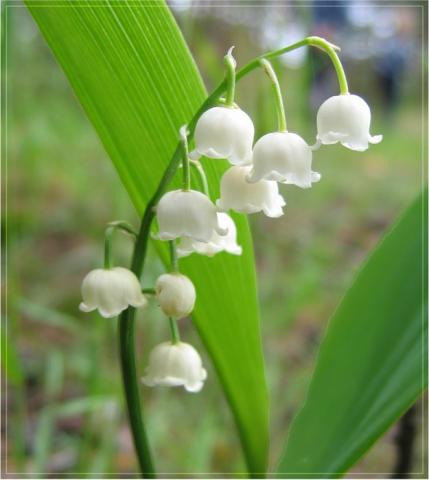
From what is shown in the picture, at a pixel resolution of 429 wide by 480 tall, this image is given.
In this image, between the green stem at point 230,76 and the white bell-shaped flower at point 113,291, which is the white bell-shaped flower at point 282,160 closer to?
the green stem at point 230,76

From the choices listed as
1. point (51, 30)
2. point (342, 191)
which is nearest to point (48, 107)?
point (342, 191)

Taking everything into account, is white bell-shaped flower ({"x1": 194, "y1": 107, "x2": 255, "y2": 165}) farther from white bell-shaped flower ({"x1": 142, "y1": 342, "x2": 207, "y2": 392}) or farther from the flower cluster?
white bell-shaped flower ({"x1": 142, "y1": 342, "x2": 207, "y2": 392})

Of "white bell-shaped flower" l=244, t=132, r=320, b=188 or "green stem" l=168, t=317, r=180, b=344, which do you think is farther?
"green stem" l=168, t=317, r=180, b=344

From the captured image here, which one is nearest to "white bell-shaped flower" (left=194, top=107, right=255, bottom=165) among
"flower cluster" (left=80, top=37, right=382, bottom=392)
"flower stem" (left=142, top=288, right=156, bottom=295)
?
"flower cluster" (left=80, top=37, right=382, bottom=392)

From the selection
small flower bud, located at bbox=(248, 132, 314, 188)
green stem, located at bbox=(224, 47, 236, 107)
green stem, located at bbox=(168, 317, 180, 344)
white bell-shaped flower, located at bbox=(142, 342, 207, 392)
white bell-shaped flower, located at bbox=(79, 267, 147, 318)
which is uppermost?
green stem, located at bbox=(224, 47, 236, 107)

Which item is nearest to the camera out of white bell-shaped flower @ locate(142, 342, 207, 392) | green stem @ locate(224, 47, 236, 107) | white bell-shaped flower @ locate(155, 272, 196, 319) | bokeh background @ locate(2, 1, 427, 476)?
green stem @ locate(224, 47, 236, 107)

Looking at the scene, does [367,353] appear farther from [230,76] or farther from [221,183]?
[230,76]

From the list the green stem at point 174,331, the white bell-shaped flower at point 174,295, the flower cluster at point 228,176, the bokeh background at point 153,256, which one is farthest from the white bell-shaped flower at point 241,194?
Answer: the bokeh background at point 153,256
